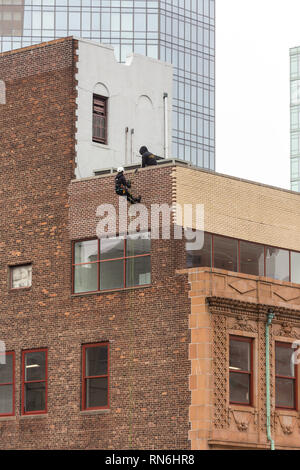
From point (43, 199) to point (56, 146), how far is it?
2352 millimetres

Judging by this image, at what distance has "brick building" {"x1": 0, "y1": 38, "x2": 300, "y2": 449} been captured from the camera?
147ft

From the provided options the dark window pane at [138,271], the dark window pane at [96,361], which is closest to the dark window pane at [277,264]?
the dark window pane at [138,271]

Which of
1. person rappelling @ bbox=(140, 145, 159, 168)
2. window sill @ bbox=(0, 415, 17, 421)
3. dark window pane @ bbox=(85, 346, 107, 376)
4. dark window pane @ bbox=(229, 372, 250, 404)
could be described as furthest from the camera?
window sill @ bbox=(0, 415, 17, 421)

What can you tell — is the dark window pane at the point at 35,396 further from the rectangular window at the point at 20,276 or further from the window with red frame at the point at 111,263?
the rectangular window at the point at 20,276

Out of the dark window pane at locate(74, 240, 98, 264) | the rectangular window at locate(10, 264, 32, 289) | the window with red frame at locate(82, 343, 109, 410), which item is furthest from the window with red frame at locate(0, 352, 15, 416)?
the dark window pane at locate(74, 240, 98, 264)

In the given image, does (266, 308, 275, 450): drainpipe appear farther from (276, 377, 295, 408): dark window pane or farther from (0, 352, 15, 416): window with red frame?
(0, 352, 15, 416): window with red frame

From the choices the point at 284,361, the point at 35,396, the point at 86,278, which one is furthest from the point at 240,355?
the point at 35,396

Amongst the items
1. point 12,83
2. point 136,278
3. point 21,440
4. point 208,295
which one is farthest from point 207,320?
point 12,83

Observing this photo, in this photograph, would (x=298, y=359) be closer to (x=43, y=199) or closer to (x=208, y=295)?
(x=208, y=295)

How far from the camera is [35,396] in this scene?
48.8m

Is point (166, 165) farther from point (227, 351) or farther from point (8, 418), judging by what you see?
point (8, 418)

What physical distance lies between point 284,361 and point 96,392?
7683 millimetres

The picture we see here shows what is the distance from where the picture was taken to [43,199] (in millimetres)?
50406

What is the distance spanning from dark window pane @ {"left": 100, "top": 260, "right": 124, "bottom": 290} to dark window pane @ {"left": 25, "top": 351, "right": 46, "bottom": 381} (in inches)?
159
